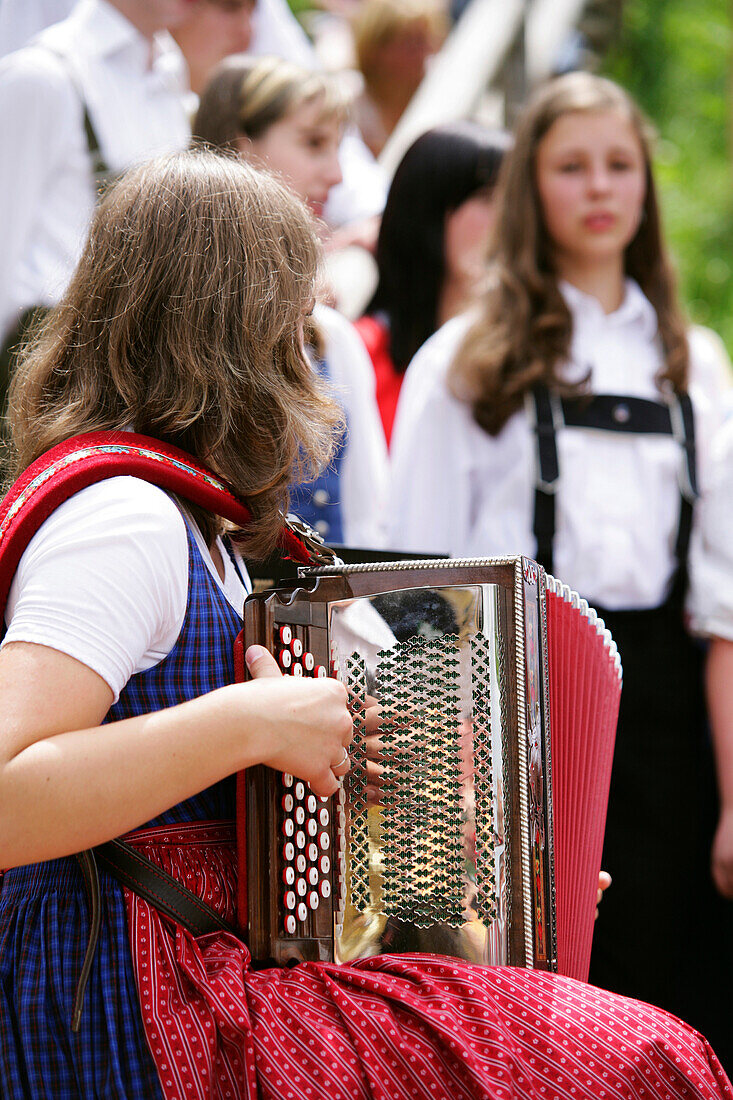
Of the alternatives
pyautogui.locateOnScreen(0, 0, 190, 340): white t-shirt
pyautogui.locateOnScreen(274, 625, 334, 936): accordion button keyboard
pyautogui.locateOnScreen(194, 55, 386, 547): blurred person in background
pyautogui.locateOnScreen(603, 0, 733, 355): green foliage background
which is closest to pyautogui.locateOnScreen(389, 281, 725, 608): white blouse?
pyautogui.locateOnScreen(194, 55, 386, 547): blurred person in background

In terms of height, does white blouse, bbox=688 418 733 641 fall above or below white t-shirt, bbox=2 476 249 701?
above

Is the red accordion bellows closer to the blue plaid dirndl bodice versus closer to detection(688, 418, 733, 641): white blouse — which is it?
the blue plaid dirndl bodice

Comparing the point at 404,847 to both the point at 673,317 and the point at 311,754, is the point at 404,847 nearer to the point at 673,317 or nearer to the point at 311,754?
the point at 311,754

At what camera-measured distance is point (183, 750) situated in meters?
1.31

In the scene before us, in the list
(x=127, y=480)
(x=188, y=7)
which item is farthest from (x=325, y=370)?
(x=127, y=480)

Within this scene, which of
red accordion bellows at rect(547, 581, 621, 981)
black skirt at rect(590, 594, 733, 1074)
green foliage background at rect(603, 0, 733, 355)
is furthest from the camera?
green foliage background at rect(603, 0, 733, 355)

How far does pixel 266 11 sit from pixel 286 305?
2.41 metres

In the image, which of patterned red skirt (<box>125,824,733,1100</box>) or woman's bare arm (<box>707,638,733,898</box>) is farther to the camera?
woman's bare arm (<box>707,638,733,898</box>)

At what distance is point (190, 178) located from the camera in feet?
5.09

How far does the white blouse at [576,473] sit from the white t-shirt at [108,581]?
143 centimetres

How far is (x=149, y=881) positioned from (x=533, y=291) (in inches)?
74.6

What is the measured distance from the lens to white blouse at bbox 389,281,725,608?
2705mm

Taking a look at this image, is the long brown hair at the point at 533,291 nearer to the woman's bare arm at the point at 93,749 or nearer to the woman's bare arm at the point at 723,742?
the woman's bare arm at the point at 723,742

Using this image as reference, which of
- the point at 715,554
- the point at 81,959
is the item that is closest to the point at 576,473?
the point at 715,554
